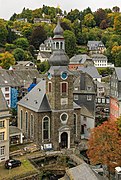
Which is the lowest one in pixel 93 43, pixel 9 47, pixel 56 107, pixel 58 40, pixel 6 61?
pixel 56 107

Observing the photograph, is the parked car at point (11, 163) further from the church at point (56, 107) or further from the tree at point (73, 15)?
the tree at point (73, 15)

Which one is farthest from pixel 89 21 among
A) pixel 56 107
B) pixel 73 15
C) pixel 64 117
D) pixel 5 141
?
pixel 5 141

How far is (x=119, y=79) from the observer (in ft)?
171

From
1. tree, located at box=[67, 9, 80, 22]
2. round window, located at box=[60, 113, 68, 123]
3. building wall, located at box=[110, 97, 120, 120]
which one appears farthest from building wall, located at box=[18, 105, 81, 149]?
tree, located at box=[67, 9, 80, 22]

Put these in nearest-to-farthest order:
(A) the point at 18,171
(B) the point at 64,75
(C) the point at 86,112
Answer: (A) the point at 18,171
(B) the point at 64,75
(C) the point at 86,112

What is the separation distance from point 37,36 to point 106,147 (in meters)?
109

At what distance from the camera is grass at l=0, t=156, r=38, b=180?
36.7 meters

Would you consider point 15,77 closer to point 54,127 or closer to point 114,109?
point 114,109

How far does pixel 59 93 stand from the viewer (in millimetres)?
45406

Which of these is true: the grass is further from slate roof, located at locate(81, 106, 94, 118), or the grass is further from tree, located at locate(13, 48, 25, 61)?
tree, located at locate(13, 48, 25, 61)

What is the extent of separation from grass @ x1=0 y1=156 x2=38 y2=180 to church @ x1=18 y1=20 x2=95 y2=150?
6.05 metres

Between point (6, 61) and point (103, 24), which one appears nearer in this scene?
point (6, 61)

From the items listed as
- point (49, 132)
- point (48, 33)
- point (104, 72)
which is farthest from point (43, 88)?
point (48, 33)

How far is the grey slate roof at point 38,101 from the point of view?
46000 millimetres
